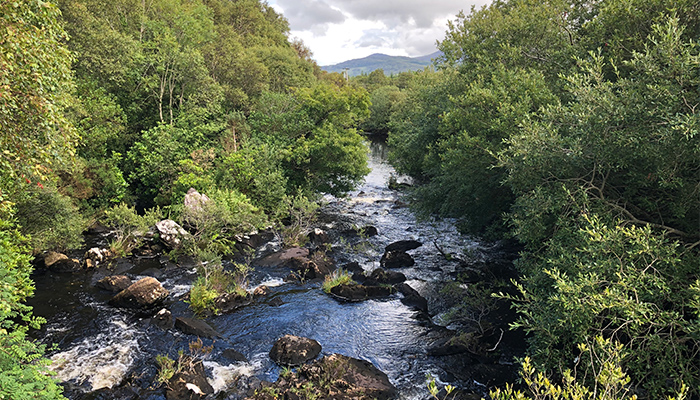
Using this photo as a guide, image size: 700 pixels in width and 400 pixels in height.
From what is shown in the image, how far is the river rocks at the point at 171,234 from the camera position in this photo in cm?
1923

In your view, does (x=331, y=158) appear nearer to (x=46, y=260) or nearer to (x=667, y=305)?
(x=46, y=260)

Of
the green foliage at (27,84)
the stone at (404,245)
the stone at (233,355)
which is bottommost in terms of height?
the stone at (404,245)

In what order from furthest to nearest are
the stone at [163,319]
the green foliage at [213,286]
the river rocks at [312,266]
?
1. the river rocks at [312,266]
2. the green foliage at [213,286]
3. the stone at [163,319]

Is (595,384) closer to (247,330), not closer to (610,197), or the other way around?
(610,197)

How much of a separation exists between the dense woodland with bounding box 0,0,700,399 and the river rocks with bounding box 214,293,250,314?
34.9 inches

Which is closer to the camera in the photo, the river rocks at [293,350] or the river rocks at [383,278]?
the river rocks at [293,350]

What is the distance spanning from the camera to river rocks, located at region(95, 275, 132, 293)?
1498 cm

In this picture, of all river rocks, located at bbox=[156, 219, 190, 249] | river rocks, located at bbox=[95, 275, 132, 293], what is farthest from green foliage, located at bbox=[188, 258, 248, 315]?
river rocks, located at bbox=[156, 219, 190, 249]

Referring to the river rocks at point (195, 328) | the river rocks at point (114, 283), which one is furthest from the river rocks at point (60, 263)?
the river rocks at point (195, 328)

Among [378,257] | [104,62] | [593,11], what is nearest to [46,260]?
[104,62]

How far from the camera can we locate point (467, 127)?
1683 centimetres

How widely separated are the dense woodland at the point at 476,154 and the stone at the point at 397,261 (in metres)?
3.50

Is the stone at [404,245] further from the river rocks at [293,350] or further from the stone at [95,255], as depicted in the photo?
the stone at [95,255]

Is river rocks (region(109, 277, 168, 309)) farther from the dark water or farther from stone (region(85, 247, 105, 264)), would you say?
stone (region(85, 247, 105, 264))
